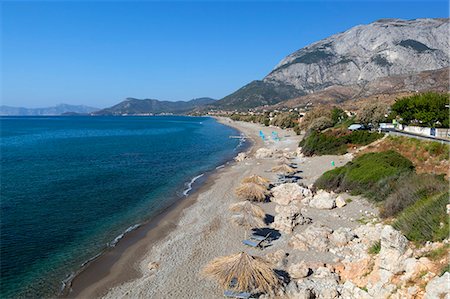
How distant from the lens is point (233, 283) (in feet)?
42.0

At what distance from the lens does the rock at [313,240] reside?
15805 mm

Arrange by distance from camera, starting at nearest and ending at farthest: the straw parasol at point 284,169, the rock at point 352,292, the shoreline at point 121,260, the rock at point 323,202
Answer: the rock at point 352,292, the shoreline at point 121,260, the rock at point 323,202, the straw parasol at point 284,169

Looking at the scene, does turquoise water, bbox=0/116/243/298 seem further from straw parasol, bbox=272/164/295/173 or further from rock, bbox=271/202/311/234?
rock, bbox=271/202/311/234

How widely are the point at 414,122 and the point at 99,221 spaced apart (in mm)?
37922

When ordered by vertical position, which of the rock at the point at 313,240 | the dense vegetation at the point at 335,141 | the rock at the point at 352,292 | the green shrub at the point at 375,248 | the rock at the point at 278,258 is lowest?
the rock at the point at 278,258

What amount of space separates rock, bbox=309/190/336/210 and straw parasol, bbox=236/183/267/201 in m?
3.80

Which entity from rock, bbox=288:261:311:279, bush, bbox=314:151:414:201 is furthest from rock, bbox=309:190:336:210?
rock, bbox=288:261:311:279

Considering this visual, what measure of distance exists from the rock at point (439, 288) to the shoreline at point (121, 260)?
11918 millimetres

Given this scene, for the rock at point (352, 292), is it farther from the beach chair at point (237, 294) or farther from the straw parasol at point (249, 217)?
the straw parasol at point (249, 217)

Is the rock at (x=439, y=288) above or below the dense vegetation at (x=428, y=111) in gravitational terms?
below

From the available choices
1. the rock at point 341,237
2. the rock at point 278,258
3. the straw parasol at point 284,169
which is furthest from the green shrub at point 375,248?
the straw parasol at point 284,169

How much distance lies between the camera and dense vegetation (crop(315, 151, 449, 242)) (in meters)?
11.9

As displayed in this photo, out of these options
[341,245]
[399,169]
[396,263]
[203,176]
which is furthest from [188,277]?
[203,176]

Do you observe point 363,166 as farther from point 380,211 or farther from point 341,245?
point 341,245
